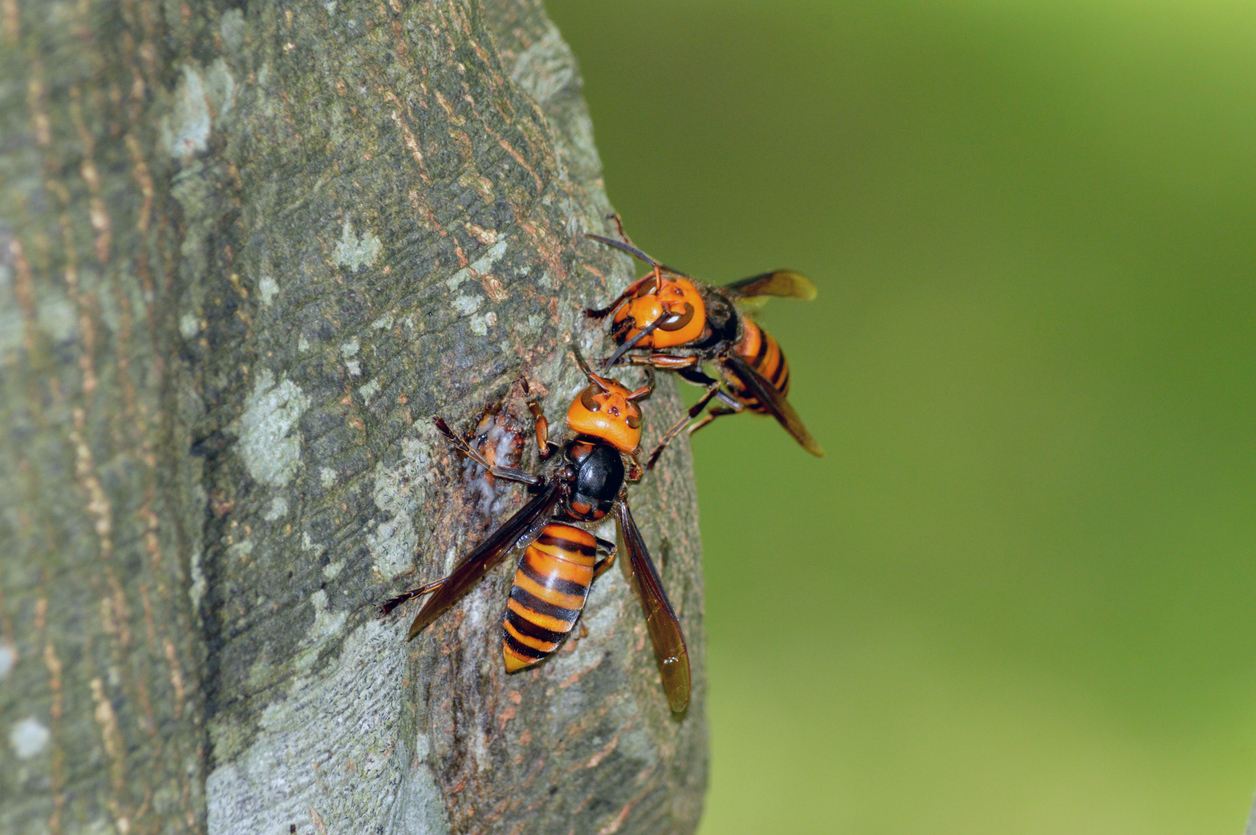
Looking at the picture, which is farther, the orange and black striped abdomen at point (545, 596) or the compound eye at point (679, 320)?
the compound eye at point (679, 320)

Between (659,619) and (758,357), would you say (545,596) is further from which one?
(758,357)

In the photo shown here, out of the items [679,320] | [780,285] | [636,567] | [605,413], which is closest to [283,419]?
[605,413]

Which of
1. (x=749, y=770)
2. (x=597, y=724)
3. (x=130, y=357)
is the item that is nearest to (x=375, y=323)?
(x=130, y=357)

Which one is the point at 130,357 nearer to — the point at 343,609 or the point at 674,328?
the point at 343,609

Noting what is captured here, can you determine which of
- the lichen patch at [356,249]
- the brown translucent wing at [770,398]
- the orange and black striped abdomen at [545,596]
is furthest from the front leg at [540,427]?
the brown translucent wing at [770,398]

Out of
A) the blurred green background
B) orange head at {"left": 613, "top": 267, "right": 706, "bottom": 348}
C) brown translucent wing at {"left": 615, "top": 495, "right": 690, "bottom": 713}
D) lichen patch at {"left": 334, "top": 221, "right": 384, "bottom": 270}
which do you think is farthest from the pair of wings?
the blurred green background

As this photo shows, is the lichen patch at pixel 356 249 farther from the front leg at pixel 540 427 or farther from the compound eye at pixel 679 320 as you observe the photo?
the compound eye at pixel 679 320
